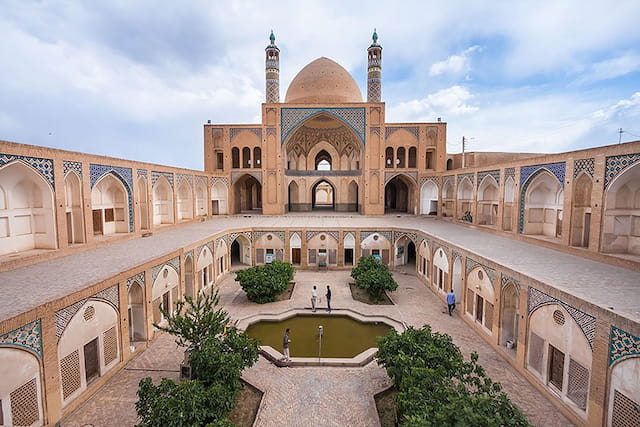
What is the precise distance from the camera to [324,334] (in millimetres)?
5887

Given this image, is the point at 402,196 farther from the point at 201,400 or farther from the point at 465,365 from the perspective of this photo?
the point at 201,400

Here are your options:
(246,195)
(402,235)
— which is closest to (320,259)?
(402,235)

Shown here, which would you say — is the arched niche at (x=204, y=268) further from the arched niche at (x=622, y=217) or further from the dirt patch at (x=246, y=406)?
the arched niche at (x=622, y=217)

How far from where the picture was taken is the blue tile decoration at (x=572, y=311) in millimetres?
3334

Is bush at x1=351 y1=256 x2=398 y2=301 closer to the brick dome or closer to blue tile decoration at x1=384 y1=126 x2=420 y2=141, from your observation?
blue tile decoration at x1=384 y1=126 x2=420 y2=141

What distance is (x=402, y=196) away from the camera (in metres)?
17.0

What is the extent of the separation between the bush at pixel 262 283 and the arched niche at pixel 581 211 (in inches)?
243

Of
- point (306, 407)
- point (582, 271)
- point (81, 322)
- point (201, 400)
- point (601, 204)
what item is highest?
point (601, 204)

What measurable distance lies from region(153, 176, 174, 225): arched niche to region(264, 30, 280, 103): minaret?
8.29 m

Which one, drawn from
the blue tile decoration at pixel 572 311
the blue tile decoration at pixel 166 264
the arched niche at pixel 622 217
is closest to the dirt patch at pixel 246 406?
the blue tile decoration at pixel 166 264

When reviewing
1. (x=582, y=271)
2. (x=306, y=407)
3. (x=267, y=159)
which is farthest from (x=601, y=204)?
(x=267, y=159)

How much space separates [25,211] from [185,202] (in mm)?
5707

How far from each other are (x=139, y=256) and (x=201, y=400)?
3.60 meters

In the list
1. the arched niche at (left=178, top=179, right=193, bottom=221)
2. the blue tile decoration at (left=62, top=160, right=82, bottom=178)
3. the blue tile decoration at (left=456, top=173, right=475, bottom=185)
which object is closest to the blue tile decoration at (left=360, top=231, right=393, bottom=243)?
the blue tile decoration at (left=456, top=173, right=475, bottom=185)
